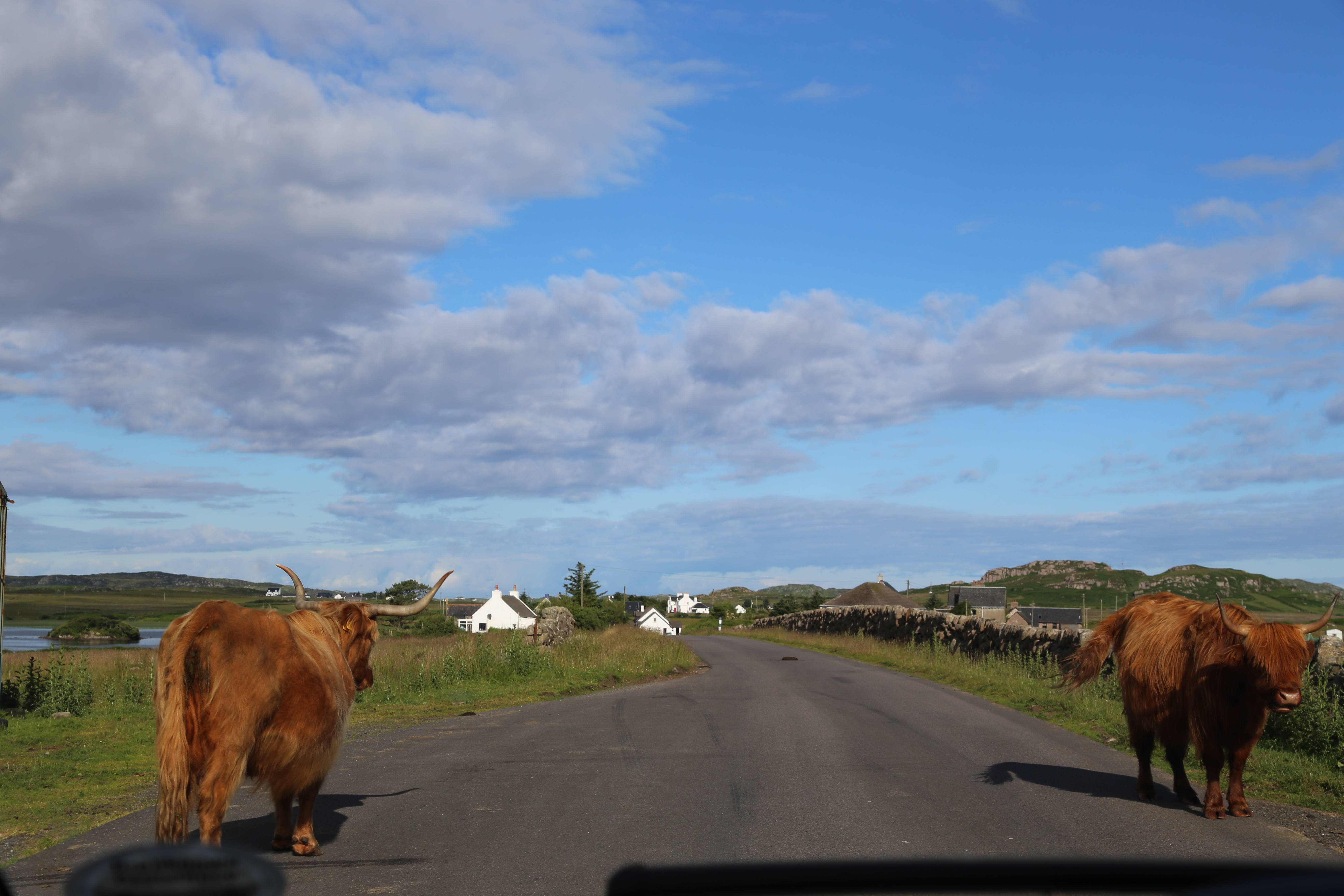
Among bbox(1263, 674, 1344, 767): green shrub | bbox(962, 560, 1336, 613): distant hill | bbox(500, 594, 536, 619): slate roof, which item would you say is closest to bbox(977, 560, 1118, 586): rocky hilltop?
bbox(962, 560, 1336, 613): distant hill

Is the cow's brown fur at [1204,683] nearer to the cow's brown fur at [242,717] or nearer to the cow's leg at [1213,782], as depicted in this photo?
the cow's leg at [1213,782]

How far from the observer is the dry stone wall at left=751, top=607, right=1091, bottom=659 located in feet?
70.4

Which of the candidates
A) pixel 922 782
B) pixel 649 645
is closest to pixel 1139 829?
pixel 922 782

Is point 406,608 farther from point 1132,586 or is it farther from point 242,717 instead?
point 1132,586

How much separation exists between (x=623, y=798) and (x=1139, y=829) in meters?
4.08

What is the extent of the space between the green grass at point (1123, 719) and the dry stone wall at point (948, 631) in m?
0.48

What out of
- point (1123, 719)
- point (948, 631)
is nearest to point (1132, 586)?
point (948, 631)

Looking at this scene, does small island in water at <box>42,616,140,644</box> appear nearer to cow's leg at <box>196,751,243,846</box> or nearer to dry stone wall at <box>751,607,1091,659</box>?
dry stone wall at <box>751,607,1091,659</box>

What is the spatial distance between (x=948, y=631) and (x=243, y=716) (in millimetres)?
26974

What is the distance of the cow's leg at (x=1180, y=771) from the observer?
27.3 feet

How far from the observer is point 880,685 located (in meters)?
19.8

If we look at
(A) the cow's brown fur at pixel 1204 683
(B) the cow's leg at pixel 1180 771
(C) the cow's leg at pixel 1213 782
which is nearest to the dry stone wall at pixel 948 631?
(A) the cow's brown fur at pixel 1204 683

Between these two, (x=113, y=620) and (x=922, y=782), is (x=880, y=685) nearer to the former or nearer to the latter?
(x=922, y=782)

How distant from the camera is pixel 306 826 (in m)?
6.64
